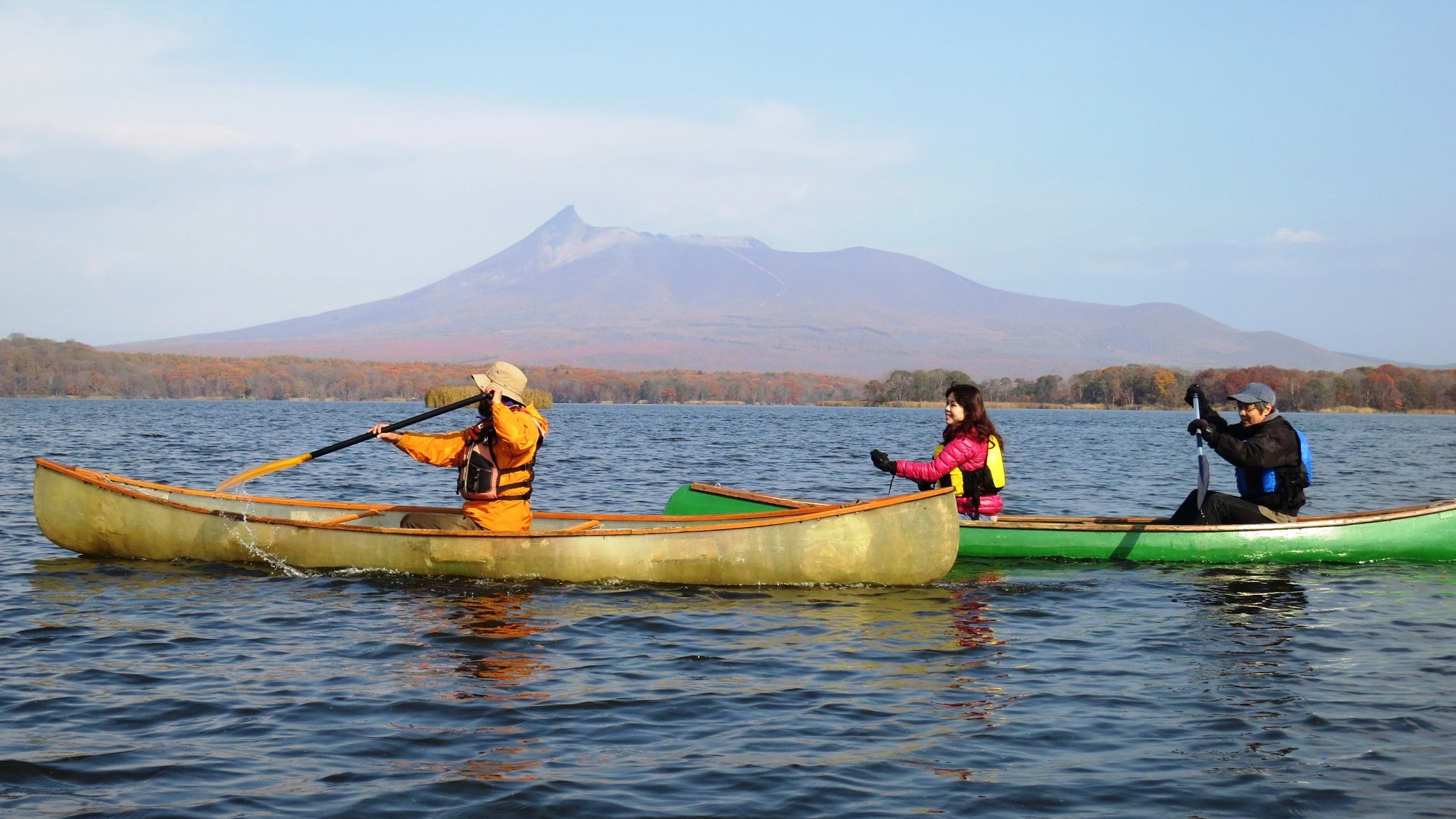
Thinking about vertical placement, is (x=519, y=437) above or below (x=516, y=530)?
above

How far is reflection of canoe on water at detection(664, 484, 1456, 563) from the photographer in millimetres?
11578

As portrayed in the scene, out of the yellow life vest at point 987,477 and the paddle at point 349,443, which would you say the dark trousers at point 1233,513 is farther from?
the paddle at point 349,443

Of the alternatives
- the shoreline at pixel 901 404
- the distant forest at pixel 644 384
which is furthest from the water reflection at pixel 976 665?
the shoreline at pixel 901 404

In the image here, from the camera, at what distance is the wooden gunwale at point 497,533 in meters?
10.1

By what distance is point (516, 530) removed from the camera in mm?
10516

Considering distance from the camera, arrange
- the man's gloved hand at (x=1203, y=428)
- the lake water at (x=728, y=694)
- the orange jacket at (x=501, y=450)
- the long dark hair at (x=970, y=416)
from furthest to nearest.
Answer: the long dark hair at (x=970, y=416), the man's gloved hand at (x=1203, y=428), the orange jacket at (x=501, y=450), the lake water at (x=728, y=694)

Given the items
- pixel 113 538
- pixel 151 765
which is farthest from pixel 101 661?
pixel 113 538

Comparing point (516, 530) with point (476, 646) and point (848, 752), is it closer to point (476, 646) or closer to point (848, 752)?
point (476, 646)

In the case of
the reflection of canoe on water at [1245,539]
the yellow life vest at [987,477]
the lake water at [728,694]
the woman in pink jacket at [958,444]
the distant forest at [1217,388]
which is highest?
the distant forest at [1217,388]

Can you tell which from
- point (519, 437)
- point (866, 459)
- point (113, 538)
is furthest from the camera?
point (866, 459)

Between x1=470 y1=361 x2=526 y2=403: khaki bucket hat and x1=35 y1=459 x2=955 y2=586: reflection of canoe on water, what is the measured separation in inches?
48.3

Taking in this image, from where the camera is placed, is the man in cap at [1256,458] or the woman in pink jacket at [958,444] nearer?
the woman in pink jacket at [958,444]

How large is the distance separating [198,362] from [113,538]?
554 feet

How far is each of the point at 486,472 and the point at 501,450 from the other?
0.89 ft
